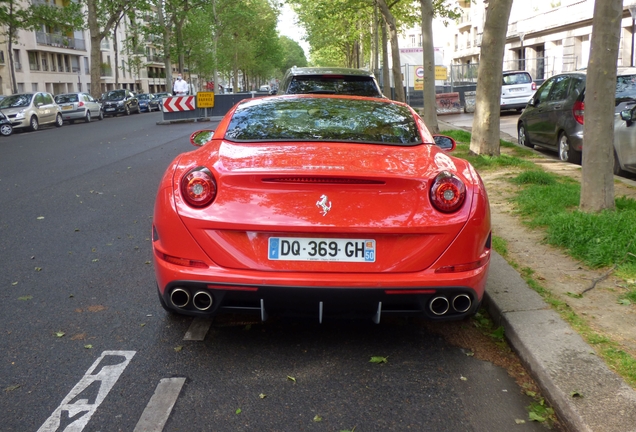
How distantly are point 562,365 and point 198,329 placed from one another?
2.12 meters

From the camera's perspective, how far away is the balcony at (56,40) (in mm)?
63834

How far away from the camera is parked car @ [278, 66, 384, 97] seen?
33.5 ft

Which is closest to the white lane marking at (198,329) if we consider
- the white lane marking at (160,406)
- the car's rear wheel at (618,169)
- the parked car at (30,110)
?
the white lane marking at (160,406)

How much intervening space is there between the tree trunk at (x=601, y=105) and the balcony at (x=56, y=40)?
60023mm

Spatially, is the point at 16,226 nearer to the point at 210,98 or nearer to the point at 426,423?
the point at 426,423

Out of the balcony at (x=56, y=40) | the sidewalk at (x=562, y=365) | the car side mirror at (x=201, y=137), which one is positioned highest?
the balcony at (x=56, y=40)

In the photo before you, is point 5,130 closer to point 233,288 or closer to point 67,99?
point 67,99

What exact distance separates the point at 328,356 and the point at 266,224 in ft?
2.90

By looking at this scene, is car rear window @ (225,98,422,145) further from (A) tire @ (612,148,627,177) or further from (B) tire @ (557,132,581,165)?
(B) tire @ (557,132,581,165)

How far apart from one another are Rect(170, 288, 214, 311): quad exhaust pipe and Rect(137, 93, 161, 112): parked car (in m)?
49.6

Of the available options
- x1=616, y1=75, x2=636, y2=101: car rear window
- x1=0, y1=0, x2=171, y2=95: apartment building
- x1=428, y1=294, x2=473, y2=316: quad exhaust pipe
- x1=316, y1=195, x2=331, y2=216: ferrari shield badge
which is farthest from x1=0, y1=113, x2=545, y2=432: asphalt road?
x1=0, y1=0, x2=171, y2=95: apartment building

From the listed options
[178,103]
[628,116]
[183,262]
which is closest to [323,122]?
[183,262]

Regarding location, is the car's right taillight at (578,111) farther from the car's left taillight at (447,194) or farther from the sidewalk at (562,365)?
the car's left taillight at (447,194)

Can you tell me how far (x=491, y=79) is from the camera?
11805 mm
